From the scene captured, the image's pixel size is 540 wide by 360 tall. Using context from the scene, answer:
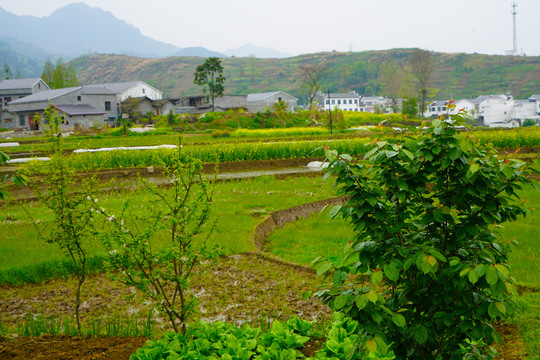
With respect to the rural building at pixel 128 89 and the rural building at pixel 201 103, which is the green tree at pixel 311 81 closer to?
the rural building at pixel 201 103

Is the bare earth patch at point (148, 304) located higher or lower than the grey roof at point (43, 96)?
lower

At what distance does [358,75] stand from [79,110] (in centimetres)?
11156

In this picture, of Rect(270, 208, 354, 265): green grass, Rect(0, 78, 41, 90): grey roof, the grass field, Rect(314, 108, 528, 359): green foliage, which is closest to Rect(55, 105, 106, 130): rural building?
Rect(0, 78, 41, 90): grey roof

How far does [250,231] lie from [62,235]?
207 inches

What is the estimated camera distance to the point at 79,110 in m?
61.8

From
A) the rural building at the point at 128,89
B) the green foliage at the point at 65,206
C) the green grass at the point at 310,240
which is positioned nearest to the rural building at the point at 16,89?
the rural building at the point at 128,89

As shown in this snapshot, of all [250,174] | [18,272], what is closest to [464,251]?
[18,272]

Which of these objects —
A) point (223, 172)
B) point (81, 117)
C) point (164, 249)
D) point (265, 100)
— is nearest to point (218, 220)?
point (164, 249)

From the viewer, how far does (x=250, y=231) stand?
10203 millimetres

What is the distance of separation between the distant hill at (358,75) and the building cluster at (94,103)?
159ft

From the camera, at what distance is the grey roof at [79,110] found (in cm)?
5952

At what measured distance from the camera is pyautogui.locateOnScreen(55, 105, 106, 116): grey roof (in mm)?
59519

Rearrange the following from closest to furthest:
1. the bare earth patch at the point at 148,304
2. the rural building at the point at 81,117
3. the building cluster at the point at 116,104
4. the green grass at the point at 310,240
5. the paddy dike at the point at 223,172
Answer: the bare earth patch at the point at 148,304
the green grass at the point at 310,240
the paddy dike at the point at 223,172
the rural building at the point at 81,117
the building cluster at the point at 116,104

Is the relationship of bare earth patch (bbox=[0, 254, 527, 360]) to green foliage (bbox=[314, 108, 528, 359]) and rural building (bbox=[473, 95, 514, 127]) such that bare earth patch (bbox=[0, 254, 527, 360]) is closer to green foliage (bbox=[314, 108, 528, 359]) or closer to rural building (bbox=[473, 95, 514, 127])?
green foliage (bbox=[314, 108, 528, 359])
